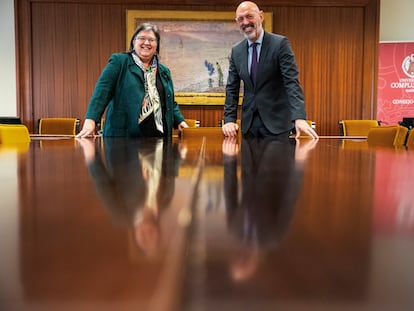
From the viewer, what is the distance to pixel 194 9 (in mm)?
5191

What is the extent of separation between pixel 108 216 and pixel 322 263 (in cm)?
11

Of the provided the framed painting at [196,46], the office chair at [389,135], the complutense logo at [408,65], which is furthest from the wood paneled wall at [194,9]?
the office chair at [389,135]

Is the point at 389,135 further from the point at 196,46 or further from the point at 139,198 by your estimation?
the point at 196,46

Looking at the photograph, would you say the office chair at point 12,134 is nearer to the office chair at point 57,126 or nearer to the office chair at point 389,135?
the office chair at point 389,135

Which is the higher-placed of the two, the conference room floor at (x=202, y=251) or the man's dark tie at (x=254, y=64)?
the man's dark tie at (x=254, y=64)

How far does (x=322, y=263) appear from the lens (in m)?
0.15

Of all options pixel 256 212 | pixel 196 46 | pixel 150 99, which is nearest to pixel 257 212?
pixel 256 212

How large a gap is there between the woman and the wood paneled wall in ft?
10.4

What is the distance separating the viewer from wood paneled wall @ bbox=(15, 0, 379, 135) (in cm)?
520

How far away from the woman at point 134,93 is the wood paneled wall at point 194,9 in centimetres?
317

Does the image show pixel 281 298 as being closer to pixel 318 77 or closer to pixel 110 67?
pixel 110 67

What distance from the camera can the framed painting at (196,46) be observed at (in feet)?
17.0

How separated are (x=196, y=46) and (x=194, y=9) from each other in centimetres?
48

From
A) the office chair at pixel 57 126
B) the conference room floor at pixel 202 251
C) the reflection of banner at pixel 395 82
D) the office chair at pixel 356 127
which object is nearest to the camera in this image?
the conference room floor at pixel 202 251
